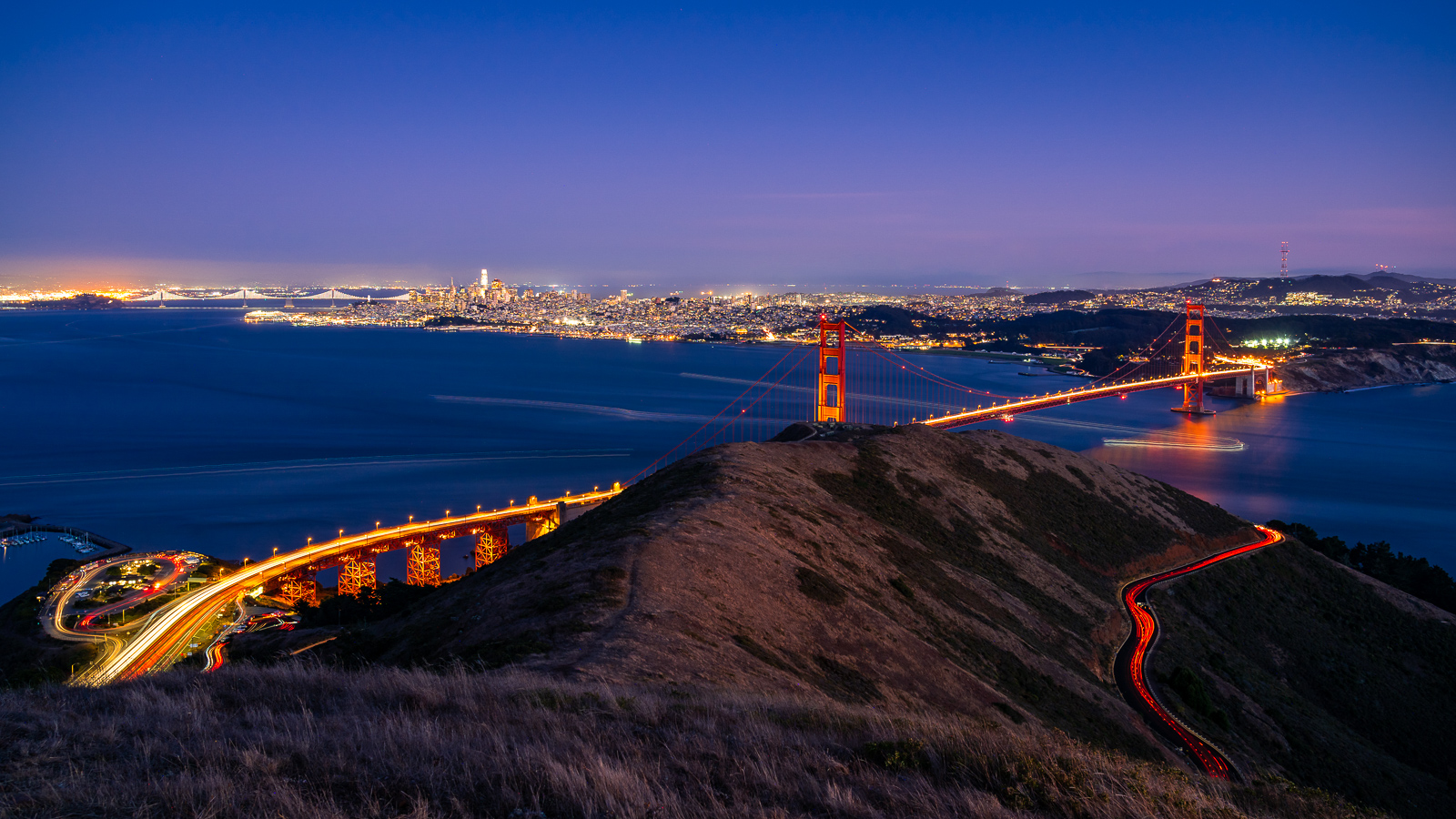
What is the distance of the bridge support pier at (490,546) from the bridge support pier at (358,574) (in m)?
2.75

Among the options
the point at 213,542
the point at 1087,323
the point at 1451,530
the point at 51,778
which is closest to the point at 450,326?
the point at 1087,323

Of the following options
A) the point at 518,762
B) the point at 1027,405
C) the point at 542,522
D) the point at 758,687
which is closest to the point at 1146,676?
the point at 758,687

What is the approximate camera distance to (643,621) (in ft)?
18.7

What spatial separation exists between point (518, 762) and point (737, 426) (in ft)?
116

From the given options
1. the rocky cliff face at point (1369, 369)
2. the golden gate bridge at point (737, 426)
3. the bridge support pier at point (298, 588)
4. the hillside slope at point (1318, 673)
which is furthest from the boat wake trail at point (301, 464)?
the rocky cliff face at point (1369, 369)

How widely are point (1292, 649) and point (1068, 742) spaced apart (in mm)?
12822

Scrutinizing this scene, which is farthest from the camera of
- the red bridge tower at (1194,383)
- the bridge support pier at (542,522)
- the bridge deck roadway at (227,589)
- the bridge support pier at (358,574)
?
the red bridge tower at (1194,383)

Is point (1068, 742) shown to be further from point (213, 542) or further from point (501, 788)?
point (213, 542)

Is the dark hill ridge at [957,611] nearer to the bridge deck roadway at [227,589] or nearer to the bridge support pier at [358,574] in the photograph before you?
the bridge deck roadway at [227,589]

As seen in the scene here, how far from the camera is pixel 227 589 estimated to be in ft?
56.1

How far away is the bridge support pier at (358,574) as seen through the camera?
63.0 ft

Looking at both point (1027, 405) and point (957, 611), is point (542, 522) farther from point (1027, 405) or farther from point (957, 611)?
point (1027, 405)

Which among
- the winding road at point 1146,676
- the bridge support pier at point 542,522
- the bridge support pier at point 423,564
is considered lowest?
the bridge support pier at point 423,564

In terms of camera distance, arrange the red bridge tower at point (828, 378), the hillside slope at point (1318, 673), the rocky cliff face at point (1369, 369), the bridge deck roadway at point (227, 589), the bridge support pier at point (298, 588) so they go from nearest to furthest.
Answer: the hillside slope at point (1318, 673), the bridge deck roadway at point (227, 589), the bridge support pier at point (298, 588), the red bridge tower at point (828, 378), the rocky cliff face at point (1369, 369)
